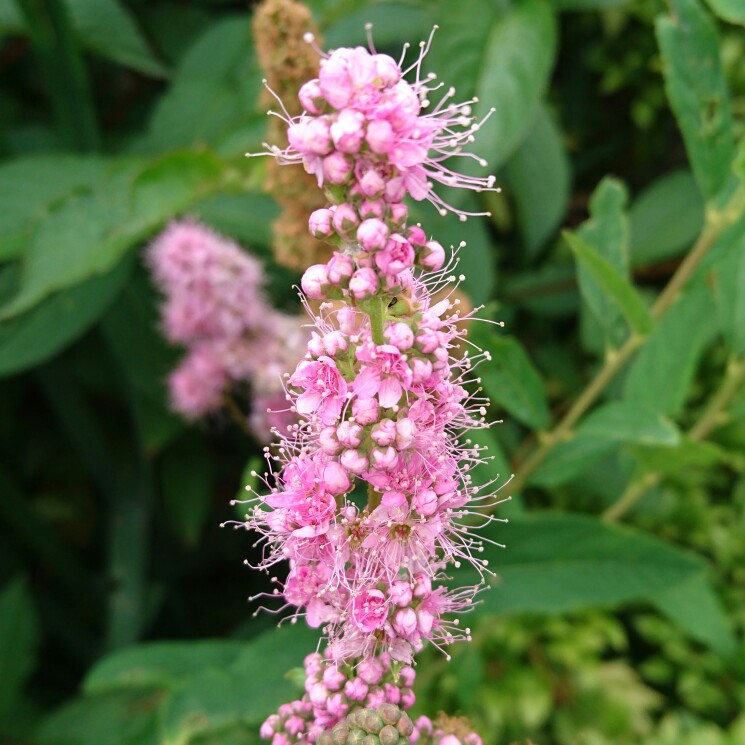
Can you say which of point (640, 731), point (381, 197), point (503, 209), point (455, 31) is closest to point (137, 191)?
point (455, 31)

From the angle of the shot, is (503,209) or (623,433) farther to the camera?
(503,209)

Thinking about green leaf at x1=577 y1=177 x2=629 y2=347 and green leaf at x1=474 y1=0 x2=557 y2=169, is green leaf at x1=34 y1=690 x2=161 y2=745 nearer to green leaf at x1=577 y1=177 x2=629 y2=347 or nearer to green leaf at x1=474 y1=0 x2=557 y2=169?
green leaf at x1=577 y1=177 x2=629 y2=347

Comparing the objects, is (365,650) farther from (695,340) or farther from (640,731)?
(640,731)

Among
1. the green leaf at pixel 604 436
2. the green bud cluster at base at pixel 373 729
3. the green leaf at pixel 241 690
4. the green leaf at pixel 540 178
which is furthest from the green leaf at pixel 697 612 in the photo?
the green bud cluster at base at pixel 373 729

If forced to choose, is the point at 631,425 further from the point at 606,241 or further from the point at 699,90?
Result: the point at 699,90

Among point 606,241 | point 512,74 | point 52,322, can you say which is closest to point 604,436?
point 606,241
